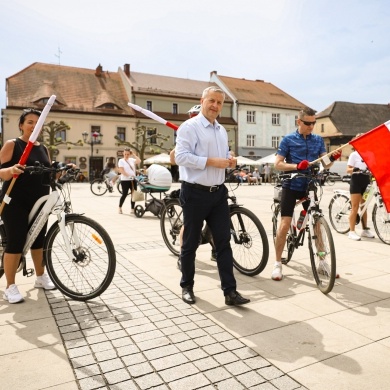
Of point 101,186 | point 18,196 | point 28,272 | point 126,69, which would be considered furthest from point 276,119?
point 18,196

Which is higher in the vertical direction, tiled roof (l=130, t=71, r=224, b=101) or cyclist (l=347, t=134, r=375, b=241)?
tiled roof (l=130, t=71, r=224, b=101)

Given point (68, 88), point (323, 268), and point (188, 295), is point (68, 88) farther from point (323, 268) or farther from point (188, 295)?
point (323, 268)

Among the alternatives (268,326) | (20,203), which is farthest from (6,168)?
(268,326)

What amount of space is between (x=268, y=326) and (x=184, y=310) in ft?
2.57

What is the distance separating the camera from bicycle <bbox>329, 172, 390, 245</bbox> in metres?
6.48

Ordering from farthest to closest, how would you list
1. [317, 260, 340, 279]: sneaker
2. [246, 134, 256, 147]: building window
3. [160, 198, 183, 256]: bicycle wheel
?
[246, 134, 256, 147]: building window, [160, 198, 183, 256]: bicycle wheel, [317, 260, 340, 279]: sneaker

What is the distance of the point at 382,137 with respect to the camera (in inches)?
143

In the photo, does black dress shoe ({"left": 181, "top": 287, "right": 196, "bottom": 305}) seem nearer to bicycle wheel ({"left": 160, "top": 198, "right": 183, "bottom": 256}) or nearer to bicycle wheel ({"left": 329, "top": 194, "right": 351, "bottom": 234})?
bicycle wheel ({"left": 160, "top": 198, "right": 183, "bottom": 256})

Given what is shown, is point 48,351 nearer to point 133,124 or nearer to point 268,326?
point 268,326

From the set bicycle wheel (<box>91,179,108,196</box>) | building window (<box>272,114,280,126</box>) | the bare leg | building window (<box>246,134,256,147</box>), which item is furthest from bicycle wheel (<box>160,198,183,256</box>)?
building window (<box>272,114,280,126</box>)

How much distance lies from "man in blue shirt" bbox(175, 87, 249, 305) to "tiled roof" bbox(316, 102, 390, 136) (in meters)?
55.0

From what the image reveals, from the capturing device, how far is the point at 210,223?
3.72 m

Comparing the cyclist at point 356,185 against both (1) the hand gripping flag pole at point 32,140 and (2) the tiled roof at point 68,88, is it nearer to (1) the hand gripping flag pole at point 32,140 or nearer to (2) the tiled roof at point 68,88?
(1) the hand gripping flag pole at point 32,140

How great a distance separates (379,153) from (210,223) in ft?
5.75
